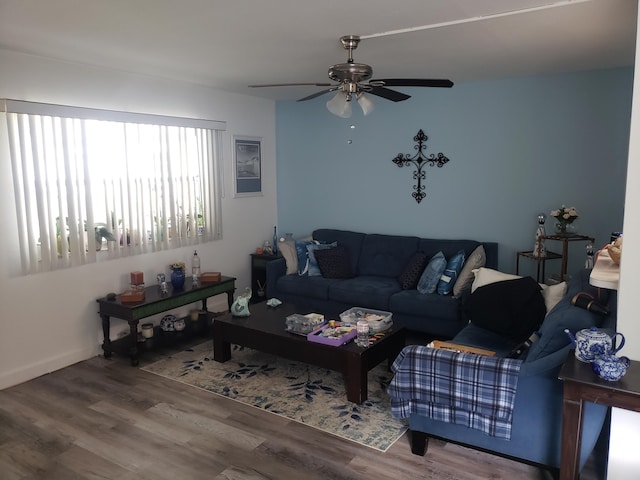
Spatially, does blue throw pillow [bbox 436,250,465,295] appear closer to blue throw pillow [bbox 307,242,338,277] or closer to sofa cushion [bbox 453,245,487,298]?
sofa cushion [bbox 453,245,487,298]

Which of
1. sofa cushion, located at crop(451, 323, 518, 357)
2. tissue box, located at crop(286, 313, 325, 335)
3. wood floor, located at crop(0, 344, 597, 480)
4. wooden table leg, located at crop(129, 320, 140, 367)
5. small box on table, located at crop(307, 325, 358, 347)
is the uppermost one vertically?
tissue box, located at crop(286, 313, 325, 335)

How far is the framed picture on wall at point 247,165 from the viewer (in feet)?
18.6

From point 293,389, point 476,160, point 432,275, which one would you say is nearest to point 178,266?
point 293,389

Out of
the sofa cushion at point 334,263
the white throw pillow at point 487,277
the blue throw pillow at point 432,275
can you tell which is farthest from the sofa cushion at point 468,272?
the sofa cushion at point 334,263

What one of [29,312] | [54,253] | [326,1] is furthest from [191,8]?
[29,312]

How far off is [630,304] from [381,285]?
112 inches

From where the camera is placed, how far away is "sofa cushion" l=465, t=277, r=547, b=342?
11.0ft

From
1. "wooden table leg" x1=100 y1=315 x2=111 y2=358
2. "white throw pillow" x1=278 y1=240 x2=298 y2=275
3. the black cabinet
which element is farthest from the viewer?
the black cabinet

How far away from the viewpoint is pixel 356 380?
3.38 metres

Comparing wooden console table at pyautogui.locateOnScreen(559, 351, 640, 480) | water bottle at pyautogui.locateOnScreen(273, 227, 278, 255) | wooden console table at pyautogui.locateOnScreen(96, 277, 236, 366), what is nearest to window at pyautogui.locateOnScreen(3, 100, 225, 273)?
wooden console table at pyautogui.locateOnScreen(96, 277, 236, 366)

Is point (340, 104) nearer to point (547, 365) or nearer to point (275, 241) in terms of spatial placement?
point (547, 365)

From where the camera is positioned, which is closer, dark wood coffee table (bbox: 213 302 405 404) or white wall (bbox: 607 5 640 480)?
white wall (bbox: 607 5 640 480)

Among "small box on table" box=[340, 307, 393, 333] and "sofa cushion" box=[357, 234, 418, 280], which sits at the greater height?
"sofa cushion" box=[357, 234, 418, 280]

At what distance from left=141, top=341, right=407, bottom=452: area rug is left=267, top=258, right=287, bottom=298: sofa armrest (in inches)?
42.9
